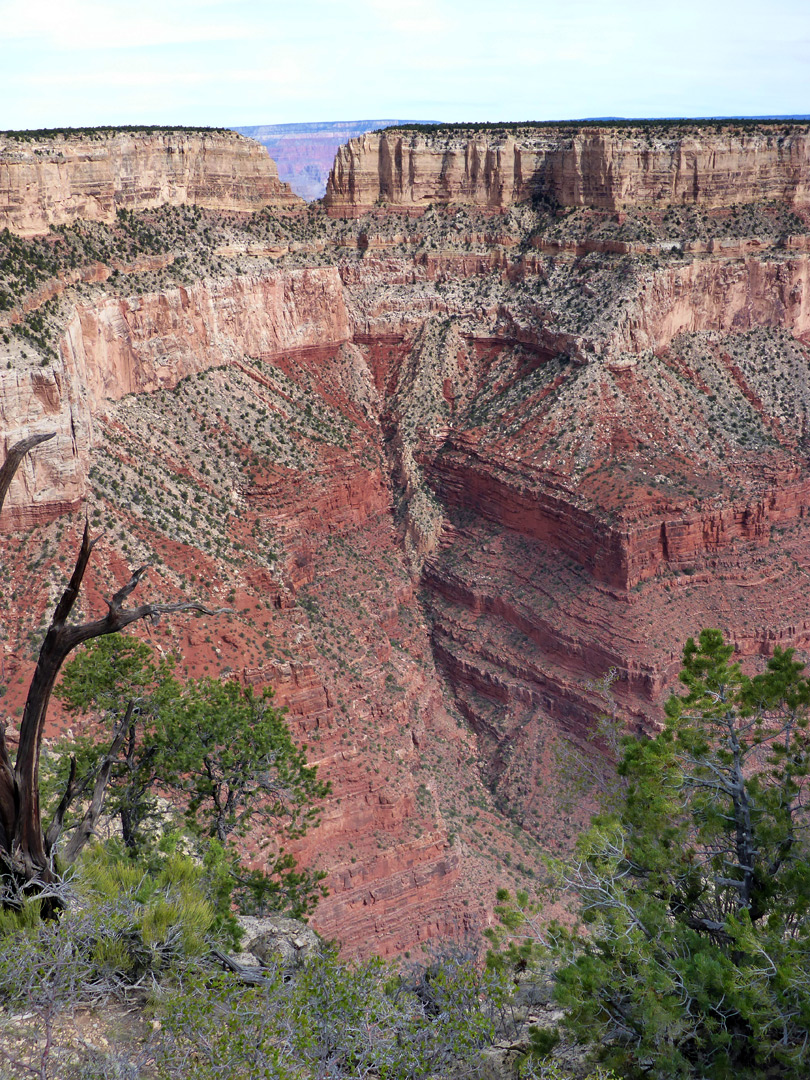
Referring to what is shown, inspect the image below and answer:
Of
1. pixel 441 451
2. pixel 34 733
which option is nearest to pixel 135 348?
pixel 441 451

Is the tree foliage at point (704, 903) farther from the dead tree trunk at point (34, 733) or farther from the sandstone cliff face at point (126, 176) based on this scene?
the sandstone cliff face at point (126, 176)

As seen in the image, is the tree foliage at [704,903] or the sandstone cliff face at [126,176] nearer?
the tree foliage at [704,903]

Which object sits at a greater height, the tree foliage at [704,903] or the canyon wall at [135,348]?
the canyon wall at [135,348]

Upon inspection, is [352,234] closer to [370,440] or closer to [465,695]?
[370,440]

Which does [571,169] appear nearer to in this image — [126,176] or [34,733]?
[126,176]

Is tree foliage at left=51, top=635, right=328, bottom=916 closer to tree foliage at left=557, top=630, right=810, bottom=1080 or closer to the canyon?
the canyon

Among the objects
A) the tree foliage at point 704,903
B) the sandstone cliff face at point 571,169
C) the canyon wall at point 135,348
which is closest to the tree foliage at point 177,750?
the tree foliage at point 704,903

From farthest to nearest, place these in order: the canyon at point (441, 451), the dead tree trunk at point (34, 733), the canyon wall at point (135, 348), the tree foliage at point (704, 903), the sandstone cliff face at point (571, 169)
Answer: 1. the sandstone cliff face at point (571, 169)
2. the canyon at point (441, 451)
3. the canyon wall at point (135, 348)
4. the tree foliage at point (704, 903)
5. the dead tree trunk at point (34, 733)

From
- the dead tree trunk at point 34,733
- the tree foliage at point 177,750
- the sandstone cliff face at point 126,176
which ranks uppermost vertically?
the sandstone cliff face at point 126,176
